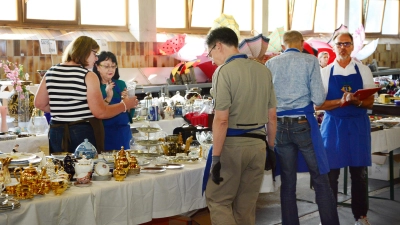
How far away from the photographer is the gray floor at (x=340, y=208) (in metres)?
5.03

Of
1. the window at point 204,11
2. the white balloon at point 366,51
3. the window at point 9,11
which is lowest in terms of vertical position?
the white balloon at point 366,51

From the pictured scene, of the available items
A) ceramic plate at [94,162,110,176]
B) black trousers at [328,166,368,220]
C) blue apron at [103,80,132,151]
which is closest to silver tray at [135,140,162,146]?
blue apron at [103,80,132,151]

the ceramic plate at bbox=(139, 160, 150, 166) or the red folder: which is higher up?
the red folder

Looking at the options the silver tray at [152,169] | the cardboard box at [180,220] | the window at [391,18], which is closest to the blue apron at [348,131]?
the cardboard box at [180,220]

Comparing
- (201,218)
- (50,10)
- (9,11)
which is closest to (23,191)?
Answer: (201,218)

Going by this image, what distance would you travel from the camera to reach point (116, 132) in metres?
4.27

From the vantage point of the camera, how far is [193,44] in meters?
9.35

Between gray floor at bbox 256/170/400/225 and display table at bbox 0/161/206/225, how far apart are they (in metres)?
1.68

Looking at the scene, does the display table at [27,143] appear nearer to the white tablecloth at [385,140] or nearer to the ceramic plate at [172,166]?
the ceramic plate at [172,166]

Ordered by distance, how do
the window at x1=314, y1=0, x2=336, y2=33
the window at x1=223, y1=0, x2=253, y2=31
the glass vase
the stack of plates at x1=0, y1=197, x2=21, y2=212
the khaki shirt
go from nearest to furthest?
1. the stack of plates at x1=0, y1=197, x2=21, y2=212
2. the khaki shirt
3. the glass vase
4. the window at x1=223, y1=0, x2=253, y2=31
5. the window at x1=314, y1=0, x2=336, y2=33

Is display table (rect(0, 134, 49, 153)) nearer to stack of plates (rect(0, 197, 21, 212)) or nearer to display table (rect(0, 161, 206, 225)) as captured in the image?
display table (rect(0, 161, 206, 225))

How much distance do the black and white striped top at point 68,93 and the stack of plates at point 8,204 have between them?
115 centimetres

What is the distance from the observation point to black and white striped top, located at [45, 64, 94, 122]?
12.1 feet

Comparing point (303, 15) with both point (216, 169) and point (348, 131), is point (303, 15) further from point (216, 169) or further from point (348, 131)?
point (216, 169)
